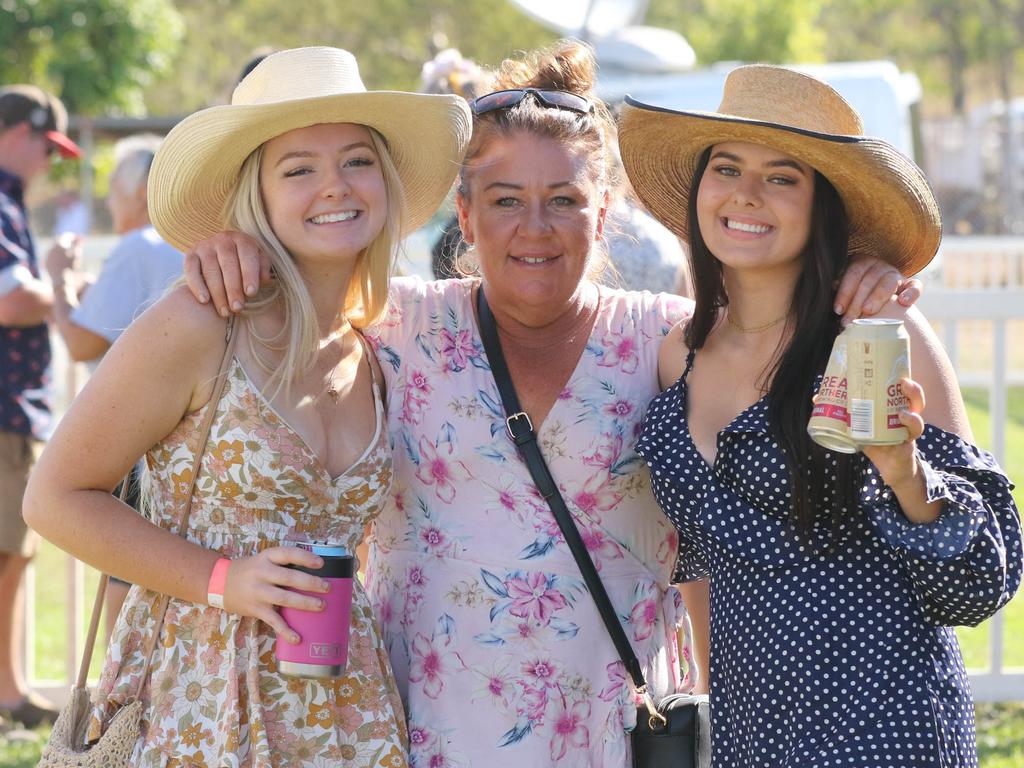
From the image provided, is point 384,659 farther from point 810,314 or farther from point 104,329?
point 104,329

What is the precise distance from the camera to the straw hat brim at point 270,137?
268 cm

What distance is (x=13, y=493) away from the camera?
5.64m

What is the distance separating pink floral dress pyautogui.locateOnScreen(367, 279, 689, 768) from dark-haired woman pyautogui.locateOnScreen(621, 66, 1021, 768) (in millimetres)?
153

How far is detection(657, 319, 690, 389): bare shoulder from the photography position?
3.03 meters

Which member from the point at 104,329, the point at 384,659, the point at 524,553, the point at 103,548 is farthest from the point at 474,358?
the point at 104,329

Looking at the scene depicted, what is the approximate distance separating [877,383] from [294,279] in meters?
1.20

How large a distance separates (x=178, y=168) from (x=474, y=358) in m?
0.79

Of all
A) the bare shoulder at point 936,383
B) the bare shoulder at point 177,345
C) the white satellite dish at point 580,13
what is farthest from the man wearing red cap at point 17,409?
the white satellite dish at point 580,13

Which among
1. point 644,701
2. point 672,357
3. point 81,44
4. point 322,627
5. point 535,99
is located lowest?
point 644,701

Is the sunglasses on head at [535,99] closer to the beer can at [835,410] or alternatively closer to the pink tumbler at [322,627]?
the beer can at [835,410]

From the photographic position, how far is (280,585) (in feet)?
7.81

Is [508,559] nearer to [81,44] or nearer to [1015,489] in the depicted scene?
[1015,489]

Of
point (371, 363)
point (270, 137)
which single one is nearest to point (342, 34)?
point (371, 363)

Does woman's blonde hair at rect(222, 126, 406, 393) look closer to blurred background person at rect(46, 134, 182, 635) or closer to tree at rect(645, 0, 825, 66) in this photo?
blurred background person at rect(46, 134, 182, 635)
